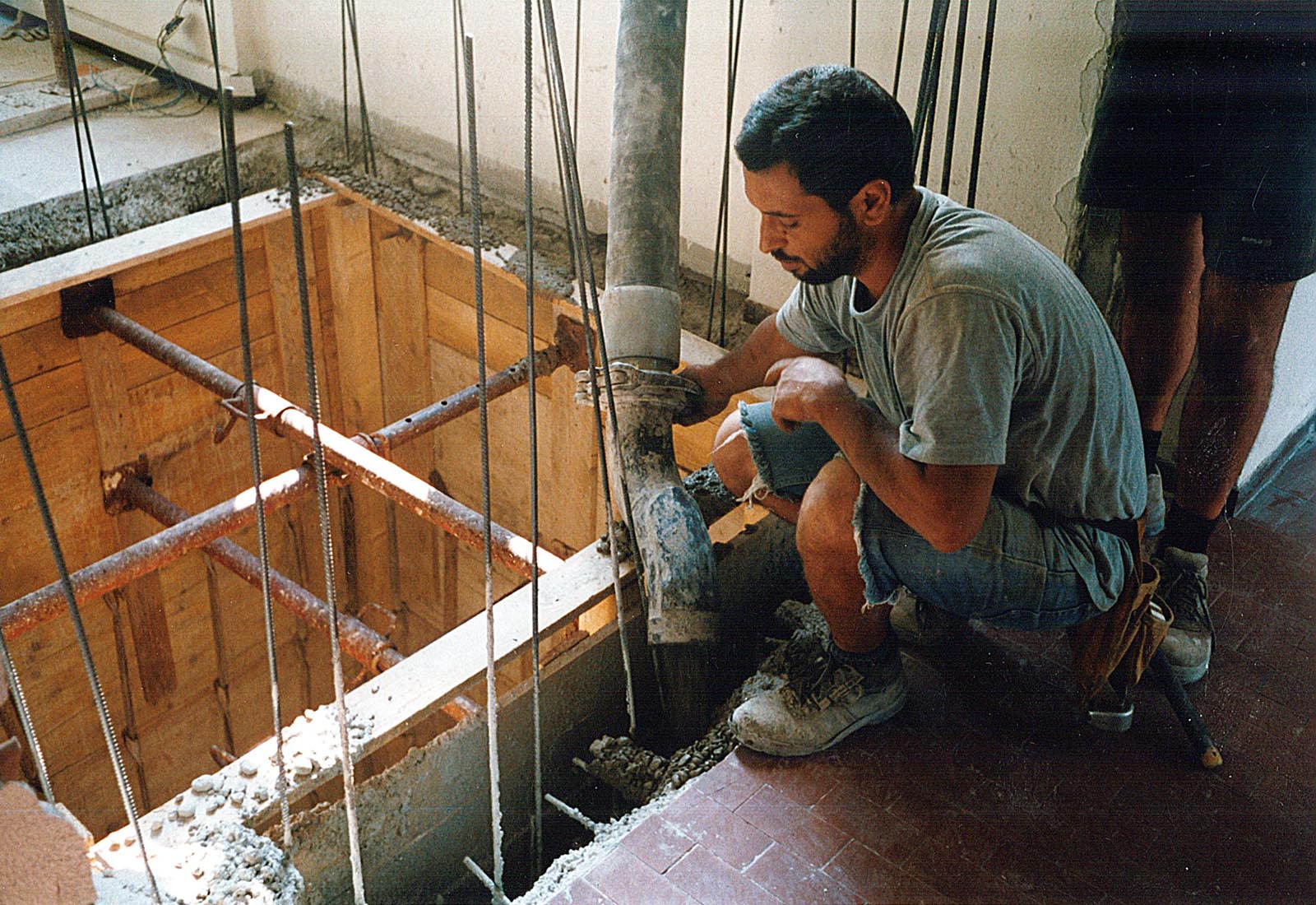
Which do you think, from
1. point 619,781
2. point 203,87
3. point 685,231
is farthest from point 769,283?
point 203,87

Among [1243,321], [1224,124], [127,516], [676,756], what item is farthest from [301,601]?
[1224,124]

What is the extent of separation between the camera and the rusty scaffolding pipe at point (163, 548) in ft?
10.7

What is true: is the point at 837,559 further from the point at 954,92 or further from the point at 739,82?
the point at 739,82

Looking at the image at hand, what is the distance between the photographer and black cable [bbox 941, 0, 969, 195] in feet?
9.57

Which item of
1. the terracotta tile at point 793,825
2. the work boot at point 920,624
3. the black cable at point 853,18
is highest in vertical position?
the black cable at point 853,18

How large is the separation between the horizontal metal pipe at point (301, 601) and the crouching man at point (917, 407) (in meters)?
1.38

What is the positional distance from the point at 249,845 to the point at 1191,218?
8.11 ft

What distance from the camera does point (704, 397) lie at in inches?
111

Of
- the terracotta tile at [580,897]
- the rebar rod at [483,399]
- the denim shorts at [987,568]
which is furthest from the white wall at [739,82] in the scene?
the terracotta tile at [580,897]

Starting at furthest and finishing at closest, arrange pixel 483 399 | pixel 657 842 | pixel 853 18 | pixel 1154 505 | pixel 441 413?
pixel 441 413 < pixel 853 18 < pixel 1154 505 < pixel 657 842 < pixel 483 399

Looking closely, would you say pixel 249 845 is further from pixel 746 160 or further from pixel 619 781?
pixel 746 160

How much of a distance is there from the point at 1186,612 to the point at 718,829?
1235mm

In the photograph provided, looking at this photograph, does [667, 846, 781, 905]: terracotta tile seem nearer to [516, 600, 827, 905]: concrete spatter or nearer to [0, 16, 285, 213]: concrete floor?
[516, 600, 827, 905]: concrete spatter

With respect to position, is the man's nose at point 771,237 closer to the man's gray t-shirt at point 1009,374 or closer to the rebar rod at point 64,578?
the man's gray t-shirt at point 1009,374
